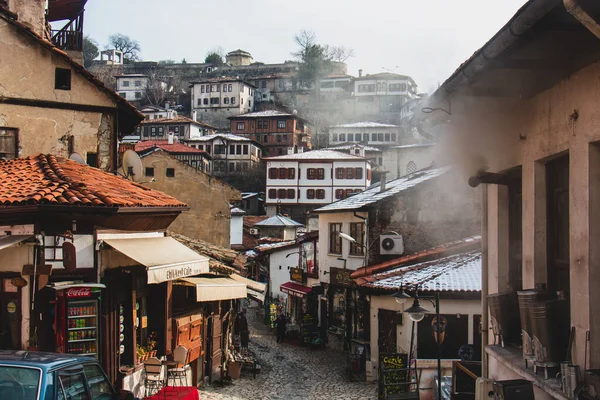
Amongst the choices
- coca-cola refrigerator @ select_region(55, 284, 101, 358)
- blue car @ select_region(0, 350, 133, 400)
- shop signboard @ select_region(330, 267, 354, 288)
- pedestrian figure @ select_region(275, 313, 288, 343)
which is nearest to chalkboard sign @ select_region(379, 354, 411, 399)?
coca-cola refrigerator @ select_region(55, 284, 101, 358)

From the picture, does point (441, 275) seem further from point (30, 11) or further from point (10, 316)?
point (30, 11)

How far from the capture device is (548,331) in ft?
19.1

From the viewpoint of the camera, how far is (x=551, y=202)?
21.2 feet

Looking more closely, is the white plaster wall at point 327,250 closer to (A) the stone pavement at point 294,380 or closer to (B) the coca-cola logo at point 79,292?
(A) the stone pavement at point 294,380

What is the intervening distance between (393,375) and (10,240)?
10.1 metres

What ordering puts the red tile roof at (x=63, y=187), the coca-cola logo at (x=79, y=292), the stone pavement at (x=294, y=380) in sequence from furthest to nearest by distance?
1. the stone pavement at (x=294, y=380)
2. the coca-cola logo at (x=79, y=292)
3. the red tile roof at (x=63, y=187)

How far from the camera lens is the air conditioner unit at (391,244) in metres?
26.7

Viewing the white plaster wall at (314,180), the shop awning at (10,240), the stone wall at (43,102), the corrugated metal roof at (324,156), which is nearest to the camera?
the shop awning at (10,240)

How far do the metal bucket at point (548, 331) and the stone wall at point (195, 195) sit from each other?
86.1ft

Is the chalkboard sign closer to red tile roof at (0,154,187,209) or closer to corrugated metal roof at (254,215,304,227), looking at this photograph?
red tile roof at (0,154,187,209)

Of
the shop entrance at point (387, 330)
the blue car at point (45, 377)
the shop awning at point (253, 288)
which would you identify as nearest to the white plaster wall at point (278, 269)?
the shop entrance at point (387, 330)

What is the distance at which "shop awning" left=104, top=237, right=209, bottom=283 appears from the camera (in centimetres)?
1274

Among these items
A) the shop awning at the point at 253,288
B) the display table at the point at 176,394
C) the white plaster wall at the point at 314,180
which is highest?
the white plaster wall at the point at 314,180

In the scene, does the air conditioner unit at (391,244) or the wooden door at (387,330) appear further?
the air conditioner unit at (391,244)
